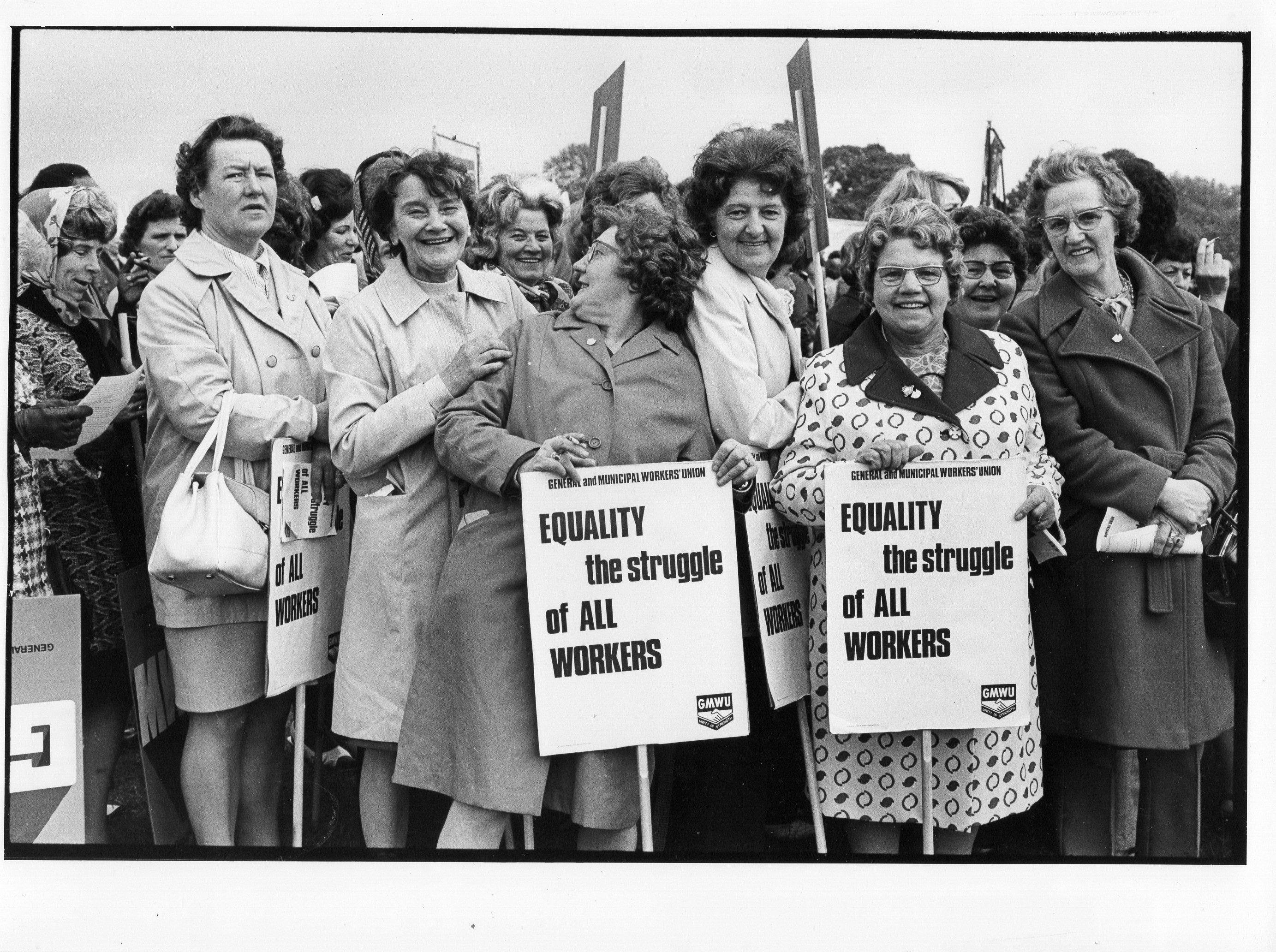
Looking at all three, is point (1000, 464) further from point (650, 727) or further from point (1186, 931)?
point (1186, 931)

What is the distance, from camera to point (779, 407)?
4.23m

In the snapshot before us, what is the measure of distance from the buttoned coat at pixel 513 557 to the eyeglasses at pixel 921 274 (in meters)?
0.70

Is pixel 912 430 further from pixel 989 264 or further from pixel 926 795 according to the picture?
pixel 926 795

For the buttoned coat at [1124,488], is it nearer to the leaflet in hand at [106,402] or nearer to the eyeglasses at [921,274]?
the eyeglasses at [921,274]

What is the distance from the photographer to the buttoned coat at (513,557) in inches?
161

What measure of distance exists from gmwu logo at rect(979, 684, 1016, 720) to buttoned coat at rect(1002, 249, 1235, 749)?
0.45 meters

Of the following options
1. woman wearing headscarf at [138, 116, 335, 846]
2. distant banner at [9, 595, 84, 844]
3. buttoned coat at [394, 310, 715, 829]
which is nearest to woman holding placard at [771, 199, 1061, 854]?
buttoned coat at [394, 310, 715, 829]

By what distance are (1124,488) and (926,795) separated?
123 centimetres

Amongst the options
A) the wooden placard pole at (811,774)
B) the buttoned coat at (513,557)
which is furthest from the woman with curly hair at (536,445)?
the wooden placard pole at (811,774)

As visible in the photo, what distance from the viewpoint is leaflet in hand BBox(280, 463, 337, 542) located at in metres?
4.29

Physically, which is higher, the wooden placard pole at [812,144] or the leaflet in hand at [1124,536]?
the wooden placard pole at [812,144]

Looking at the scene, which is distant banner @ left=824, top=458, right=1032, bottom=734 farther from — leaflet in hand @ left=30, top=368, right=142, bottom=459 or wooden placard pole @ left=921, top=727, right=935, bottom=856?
leaflet in hand @ left=30, top=368, right=142, bottom=459

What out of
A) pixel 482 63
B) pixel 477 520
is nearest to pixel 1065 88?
pixel 482 63

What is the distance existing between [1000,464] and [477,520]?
1.69 metres
